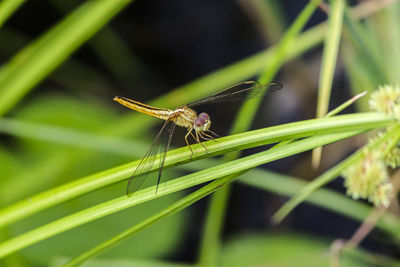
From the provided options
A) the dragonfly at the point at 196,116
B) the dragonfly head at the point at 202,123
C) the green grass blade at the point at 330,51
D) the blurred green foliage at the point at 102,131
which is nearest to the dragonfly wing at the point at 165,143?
the dragonfly at the point at 196,116

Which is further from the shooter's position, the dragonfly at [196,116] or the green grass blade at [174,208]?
the dragonfly at [196,116]

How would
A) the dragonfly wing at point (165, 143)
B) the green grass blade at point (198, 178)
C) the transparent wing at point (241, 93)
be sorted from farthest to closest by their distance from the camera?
the transparent wing at point (241, 93) → the dragonfly wing at point (165, 143) → the green grass blade at point (198, 178)

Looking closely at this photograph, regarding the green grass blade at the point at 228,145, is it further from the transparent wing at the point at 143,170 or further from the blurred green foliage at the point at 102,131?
the blurred green foliage at the point at 102,131

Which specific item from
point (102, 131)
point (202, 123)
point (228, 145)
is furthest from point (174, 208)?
point (102, 131)

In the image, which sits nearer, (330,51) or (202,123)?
(330,51)

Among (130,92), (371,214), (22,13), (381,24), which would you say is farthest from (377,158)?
(22,13)

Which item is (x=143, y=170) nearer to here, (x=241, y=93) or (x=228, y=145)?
(x=228, y=145)

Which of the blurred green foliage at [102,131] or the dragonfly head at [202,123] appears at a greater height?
the blurred green foliage at [102,131]

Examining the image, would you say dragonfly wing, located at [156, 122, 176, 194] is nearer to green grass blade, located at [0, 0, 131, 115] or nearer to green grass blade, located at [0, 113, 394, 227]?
green grass blade, located at [0, 113, 394, 227]

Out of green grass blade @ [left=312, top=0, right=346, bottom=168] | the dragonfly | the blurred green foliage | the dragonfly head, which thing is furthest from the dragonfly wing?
green grass blade @ [left=312, top=0, right=346, bottom=168]

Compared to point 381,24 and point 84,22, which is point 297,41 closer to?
point 381,24
